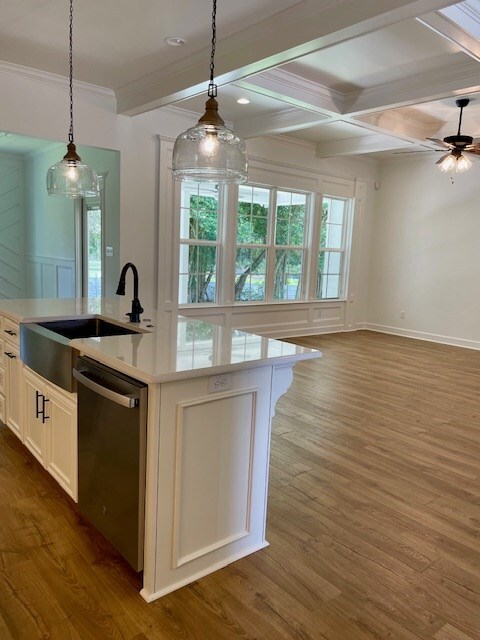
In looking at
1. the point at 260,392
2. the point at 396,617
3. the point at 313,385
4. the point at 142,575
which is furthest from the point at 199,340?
the point at 313,385

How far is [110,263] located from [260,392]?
13.9 feet

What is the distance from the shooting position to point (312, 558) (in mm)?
2186

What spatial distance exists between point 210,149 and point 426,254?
21.0 ft

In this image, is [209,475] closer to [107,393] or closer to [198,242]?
[107,393]

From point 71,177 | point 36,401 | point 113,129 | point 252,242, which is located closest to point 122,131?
point 113,129

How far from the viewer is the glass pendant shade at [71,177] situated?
3316mm

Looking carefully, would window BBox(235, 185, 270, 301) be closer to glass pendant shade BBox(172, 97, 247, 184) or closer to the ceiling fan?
the ceiling fan

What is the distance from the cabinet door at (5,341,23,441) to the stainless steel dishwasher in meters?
1.02

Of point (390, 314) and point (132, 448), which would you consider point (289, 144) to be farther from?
point (132, 448)

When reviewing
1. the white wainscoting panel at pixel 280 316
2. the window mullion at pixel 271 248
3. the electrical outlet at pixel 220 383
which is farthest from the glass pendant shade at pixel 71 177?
the window mullion at pixel 271 248

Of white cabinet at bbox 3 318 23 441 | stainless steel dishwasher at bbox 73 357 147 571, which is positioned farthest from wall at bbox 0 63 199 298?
stainless steel dishwasher at bbox 73 357 147 571

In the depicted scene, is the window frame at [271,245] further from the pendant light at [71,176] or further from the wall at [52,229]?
the pendant light at [71,176]

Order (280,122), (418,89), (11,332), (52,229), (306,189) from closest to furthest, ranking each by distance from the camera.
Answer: (11,332), (418,89), (280,122), (306,189), (52,229)

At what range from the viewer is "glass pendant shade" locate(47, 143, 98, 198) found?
10.9 feet
